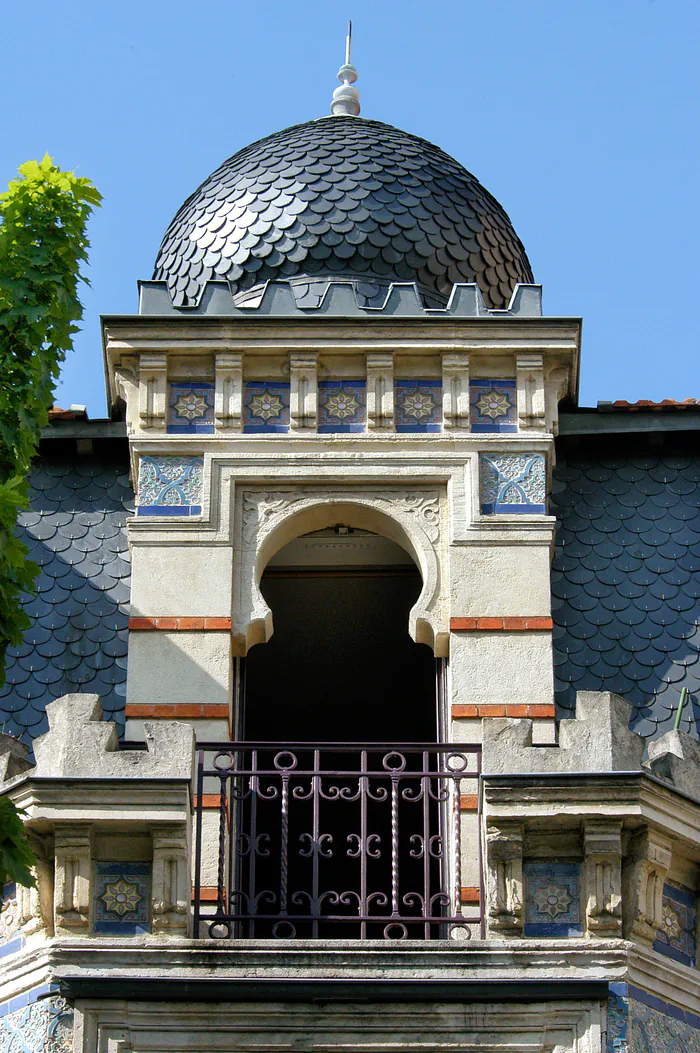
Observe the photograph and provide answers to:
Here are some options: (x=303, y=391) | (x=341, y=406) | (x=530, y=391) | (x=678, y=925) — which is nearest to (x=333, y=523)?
(x=341, y=406)

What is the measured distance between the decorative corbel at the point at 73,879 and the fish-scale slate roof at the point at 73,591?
2.01 metres

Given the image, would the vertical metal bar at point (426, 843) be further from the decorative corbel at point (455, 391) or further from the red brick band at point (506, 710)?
the decorative corbel at point (455, 391)

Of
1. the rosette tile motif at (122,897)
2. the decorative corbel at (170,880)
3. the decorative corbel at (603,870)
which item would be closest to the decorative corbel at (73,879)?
the rosette tile motif at (122,897)

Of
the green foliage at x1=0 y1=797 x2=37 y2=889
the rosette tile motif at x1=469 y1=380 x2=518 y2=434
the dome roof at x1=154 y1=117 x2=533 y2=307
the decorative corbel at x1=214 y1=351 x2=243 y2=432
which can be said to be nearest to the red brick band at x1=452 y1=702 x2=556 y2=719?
the rosette tile motif at x1=469 y1=380 x2=518 y2=434

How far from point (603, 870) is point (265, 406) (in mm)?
4045

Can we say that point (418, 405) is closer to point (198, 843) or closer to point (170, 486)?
point (170, 486)

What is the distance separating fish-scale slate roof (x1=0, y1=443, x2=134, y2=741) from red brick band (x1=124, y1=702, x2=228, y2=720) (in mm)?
319

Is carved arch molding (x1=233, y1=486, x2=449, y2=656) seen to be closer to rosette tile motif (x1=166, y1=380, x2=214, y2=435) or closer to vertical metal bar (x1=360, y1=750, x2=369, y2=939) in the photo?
rosette tile motif (x1=166, y1=380, x2=214, y2=435)

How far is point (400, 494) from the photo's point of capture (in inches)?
538

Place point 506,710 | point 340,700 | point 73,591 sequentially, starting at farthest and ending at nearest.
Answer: point 340,700, point 73,591, point 506,710

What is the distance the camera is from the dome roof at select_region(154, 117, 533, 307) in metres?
14.9

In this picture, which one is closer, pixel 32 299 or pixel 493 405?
pixel 32 299

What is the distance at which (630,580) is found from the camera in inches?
555

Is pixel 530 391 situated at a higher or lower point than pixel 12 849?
higher
